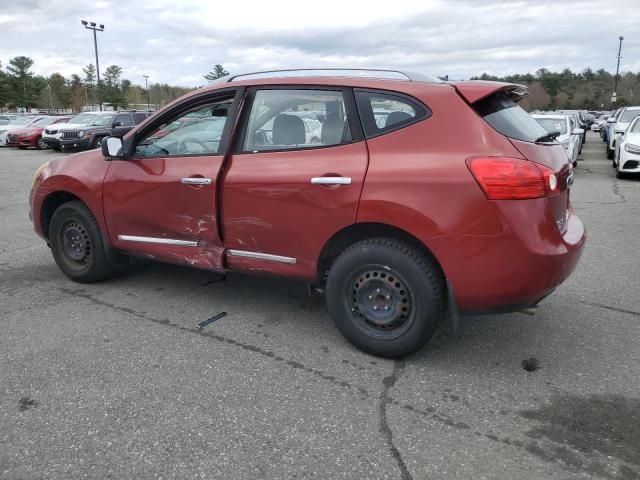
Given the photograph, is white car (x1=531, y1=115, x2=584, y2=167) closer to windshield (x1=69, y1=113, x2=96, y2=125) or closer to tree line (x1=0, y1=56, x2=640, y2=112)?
windshield (x1=69, y1=113, x2=96, y2=125)

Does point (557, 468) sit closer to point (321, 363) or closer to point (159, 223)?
point (321, 363)

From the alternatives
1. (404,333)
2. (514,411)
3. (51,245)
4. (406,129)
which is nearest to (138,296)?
(51,245)

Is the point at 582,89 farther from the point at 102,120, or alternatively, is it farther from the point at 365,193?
the point at 365,193

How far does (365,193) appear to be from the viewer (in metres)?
3.20

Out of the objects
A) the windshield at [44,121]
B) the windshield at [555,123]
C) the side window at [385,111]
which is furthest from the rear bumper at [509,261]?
the windshield at [44,121]

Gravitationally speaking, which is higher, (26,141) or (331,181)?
(331,181)

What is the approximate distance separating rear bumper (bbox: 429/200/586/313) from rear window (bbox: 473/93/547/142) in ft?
1.62

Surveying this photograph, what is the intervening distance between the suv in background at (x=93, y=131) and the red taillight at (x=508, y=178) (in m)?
19.5

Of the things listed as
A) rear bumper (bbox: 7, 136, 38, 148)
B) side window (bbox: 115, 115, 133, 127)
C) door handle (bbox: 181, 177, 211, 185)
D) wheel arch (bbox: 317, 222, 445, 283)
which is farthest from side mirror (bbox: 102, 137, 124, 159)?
rear bumper (bbox: 7, 136, 38, 148)

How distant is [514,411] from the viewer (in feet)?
9.29

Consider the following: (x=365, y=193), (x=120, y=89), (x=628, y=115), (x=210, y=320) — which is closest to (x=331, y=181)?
(x=365, y=193)

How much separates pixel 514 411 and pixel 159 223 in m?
2.87

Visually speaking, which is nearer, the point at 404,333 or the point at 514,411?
the point at 514,411

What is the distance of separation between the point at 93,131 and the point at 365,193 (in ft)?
67.5
